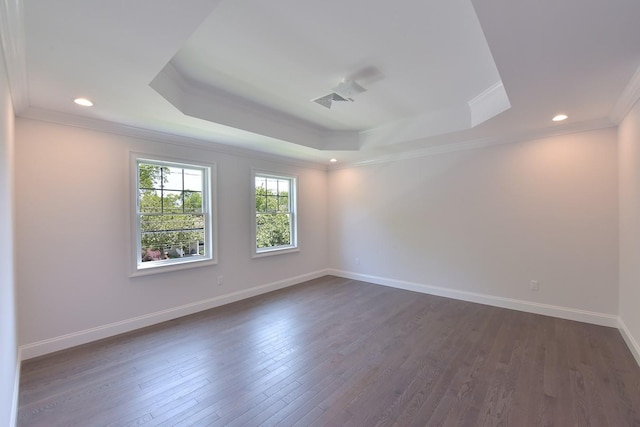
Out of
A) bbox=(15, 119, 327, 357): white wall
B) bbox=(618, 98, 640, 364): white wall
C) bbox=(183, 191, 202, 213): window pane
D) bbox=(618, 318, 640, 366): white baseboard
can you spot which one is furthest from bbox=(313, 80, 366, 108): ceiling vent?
bbox=(618, 318, 640, 366): white baseboard

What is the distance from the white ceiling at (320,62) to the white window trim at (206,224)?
0.41 meters

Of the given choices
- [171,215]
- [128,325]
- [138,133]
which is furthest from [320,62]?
[128,325]

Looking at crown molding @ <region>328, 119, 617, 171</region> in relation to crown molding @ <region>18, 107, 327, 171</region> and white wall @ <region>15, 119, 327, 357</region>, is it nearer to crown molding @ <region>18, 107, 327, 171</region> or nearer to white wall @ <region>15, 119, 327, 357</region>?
crown molding @ <region>18, 107, 327, 171</region>

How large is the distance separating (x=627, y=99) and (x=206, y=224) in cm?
495

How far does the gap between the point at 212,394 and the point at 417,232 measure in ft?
12.4

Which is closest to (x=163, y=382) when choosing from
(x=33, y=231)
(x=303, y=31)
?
(x=33, y=231)

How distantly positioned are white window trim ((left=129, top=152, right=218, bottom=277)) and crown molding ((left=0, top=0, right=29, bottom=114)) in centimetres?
117

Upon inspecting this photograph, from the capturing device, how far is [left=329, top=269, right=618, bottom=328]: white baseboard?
3293 mm

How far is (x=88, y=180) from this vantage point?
2.98 m

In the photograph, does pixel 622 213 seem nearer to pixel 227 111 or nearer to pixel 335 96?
pixel 335 96

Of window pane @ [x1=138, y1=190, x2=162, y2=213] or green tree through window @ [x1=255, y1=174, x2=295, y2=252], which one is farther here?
green tree through window @ [x1=255, y1=174, x2=295, y2=252]

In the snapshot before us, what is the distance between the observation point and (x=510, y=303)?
3846 mm

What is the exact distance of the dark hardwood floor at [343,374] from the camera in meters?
1.88

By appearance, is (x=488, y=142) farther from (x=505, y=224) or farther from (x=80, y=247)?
(x=80, y=247)
